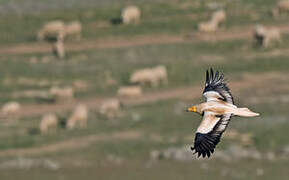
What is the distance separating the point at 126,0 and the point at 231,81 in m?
27.0

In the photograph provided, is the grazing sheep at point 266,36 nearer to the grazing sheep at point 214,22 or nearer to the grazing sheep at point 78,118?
the grazing sheep at point 214,22

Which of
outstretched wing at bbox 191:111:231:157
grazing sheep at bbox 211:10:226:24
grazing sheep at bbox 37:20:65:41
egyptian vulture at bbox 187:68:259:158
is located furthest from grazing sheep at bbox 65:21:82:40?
outstretched wing at bbox 191:111:231:157

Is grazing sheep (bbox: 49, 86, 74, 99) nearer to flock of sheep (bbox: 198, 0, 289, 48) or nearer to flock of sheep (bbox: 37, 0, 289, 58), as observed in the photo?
flock of sheep (bbox: 37, 0, 289, 58)

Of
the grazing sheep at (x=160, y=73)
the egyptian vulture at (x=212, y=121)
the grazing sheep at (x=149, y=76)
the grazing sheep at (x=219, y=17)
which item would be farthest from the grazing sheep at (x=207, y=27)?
the egyptian vulture at (x=212, y=121)

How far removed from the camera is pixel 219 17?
8238 centimetres

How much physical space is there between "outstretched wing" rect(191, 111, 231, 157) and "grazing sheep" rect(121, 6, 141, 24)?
55.2 m

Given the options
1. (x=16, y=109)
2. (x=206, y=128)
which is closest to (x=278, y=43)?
(x=16, y=109)

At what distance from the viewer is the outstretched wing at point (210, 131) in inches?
1097

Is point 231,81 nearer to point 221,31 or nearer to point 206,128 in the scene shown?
point 221,31

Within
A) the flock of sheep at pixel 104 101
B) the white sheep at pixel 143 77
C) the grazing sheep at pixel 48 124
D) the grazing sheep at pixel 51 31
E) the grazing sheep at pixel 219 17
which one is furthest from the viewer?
the grazing sheep at pixel 219 17

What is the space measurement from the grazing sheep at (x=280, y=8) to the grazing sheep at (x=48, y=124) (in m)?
29.4

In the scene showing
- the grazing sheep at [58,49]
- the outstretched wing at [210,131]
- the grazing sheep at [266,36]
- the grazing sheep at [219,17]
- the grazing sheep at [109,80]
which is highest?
the outstretched wing at [210,131]

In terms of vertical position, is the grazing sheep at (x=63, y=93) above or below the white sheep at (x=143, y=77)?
below

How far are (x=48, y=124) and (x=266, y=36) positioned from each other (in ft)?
77.5
